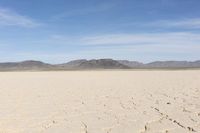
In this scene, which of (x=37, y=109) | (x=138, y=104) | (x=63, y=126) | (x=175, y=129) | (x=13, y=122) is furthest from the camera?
(x=138, y=104)

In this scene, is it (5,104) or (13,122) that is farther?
(5,104)

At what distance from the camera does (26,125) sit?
19.2 ft

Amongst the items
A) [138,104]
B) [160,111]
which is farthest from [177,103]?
[160,111]

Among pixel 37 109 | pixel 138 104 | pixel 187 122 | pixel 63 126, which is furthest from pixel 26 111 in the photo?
pixel 187 122

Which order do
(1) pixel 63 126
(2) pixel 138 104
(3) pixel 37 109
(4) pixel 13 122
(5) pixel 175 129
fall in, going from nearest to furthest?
1. (5) pixel 175 129
2. (1) pixel 63 126
3. (4) pixel 13 122
4. (3) pixel 37 109
5. (2) pixel 138 104

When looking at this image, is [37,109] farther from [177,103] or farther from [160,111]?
[177,103]

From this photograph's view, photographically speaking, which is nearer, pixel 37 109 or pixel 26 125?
pixel 26 125

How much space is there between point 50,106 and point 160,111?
237 centimetres

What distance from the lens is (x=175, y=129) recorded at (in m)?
5.37

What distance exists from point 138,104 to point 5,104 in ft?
9.58

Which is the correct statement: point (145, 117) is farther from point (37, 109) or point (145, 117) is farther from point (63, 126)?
point (37, 109)

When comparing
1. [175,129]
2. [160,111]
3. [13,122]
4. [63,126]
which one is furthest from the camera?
[160,111]

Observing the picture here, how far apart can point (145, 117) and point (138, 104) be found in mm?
1927

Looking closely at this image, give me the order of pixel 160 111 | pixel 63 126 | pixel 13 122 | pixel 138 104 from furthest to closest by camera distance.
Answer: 1. pixel 138 104
2. pixel 160 111
3. pixel 13 122
4. pixel 63 126
